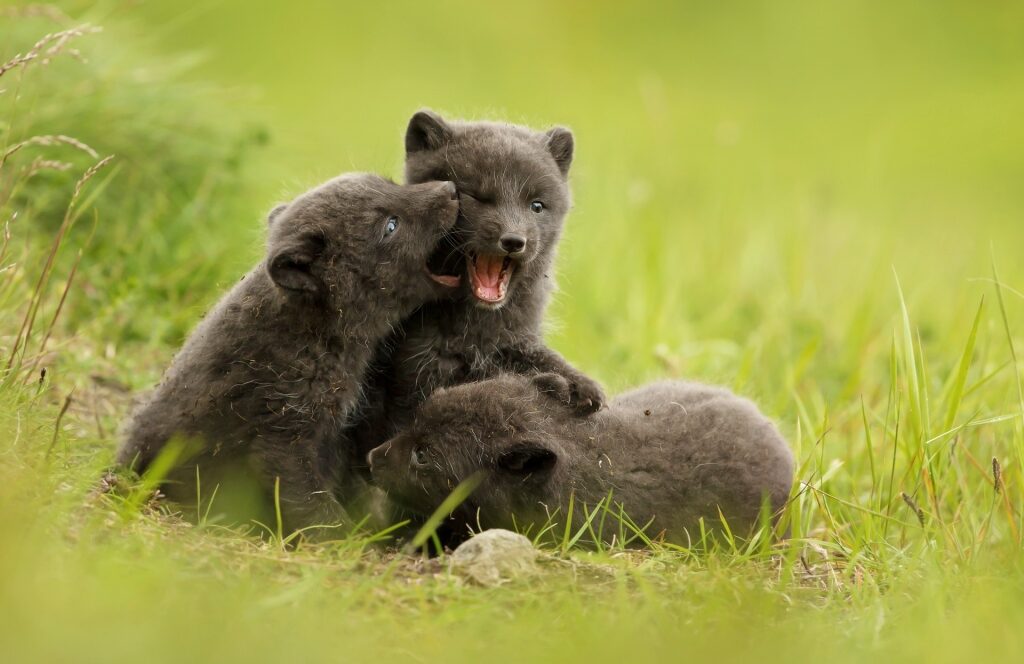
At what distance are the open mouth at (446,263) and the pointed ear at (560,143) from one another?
33.6 inches

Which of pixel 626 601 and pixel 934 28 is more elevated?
pixel 934 28

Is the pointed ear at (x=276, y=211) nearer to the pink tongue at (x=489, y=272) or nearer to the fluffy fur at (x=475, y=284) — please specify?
the fluffy fur at (x=475, y=284)

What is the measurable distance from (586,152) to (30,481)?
8961mm

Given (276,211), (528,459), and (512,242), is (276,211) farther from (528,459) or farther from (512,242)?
(528,459)

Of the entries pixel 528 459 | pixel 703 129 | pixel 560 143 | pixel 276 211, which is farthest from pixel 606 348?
pixel 703 129

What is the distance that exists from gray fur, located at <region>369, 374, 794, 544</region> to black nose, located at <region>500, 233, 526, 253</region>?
592mm

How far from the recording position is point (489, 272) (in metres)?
5.74

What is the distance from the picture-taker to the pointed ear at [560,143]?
6.21 metres

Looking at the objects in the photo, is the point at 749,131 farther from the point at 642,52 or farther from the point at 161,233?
the point at 161,233

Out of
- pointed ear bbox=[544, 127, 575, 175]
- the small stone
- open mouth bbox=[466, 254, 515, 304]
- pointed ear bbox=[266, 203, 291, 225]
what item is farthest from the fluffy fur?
the small stone

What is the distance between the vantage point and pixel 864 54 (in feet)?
71.9

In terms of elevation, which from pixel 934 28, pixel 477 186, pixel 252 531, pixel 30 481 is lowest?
pixel 252 531

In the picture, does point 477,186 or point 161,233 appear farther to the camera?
point 161,233

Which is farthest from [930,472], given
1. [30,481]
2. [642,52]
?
[642,52]
